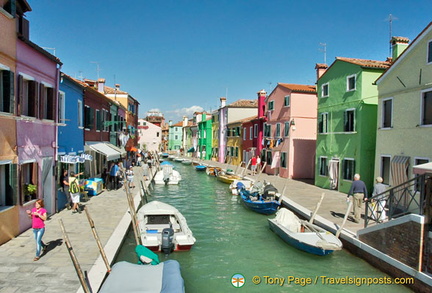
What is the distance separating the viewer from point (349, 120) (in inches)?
830

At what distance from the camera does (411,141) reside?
50.4 ft

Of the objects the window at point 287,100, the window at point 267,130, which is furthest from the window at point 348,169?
the window at point 267,130

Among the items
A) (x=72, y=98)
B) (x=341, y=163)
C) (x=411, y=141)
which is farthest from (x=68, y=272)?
(x=341, y=163)

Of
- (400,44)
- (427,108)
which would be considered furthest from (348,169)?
(400,44)

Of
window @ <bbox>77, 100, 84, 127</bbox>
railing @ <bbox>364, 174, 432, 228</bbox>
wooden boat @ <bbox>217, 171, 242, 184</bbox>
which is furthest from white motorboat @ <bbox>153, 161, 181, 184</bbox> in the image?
railing @ <bbox>364, 174, 432, 228</bbox>

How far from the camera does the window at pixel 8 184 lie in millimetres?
10383

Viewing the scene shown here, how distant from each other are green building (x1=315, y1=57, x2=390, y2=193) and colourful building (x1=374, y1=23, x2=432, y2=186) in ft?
6.84

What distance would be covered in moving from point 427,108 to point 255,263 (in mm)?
9740

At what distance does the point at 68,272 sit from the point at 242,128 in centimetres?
3508

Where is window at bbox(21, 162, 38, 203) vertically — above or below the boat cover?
above

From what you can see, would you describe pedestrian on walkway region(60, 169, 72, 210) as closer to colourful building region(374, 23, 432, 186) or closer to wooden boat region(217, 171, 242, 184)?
colourful building region(374, 23, 432, 186)

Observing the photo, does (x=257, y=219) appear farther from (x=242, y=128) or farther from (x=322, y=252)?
(x=242, y=128)

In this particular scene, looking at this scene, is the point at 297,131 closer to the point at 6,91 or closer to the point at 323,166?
the point at 323,166

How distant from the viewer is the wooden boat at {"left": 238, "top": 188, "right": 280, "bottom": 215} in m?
18.3
